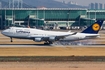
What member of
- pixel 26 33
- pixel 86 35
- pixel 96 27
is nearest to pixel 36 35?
pixel 26 33

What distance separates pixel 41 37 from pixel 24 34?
3.78 meters

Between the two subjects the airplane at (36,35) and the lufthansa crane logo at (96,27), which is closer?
the airplane at (36,35)

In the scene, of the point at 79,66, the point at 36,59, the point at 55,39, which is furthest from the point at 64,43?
the point at 79,66

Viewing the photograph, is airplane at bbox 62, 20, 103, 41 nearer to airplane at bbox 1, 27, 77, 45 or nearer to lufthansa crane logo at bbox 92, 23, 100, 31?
lufthansa crane logo at bbox 92, 23, 100, 31

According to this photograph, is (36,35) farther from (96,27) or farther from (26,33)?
(96,27)

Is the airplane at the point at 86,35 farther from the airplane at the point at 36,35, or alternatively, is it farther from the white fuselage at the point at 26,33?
the white fuselage at the point at 26,33

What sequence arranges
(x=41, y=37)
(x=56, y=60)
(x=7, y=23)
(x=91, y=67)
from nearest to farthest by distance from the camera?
(x=91, y=67), (x=56, y=60), (x=41, y=37), (x=7, y=23)

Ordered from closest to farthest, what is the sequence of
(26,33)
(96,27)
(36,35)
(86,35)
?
(36,35) → (26,33) → (86,35) → (96,27)

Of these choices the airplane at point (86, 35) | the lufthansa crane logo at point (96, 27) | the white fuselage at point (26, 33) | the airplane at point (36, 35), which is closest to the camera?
the airplane at point (36, 35)

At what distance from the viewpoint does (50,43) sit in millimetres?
80500

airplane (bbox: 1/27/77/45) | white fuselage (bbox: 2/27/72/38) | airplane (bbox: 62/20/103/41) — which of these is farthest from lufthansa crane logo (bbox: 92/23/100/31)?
white fuselage (bbox: 2/27/72/38)

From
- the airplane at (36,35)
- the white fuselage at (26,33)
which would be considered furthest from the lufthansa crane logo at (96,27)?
the white fuselage at (26,33)

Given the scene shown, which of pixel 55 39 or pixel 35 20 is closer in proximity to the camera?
pixel 55 39

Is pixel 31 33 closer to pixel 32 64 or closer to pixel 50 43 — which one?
pixel 50 43
